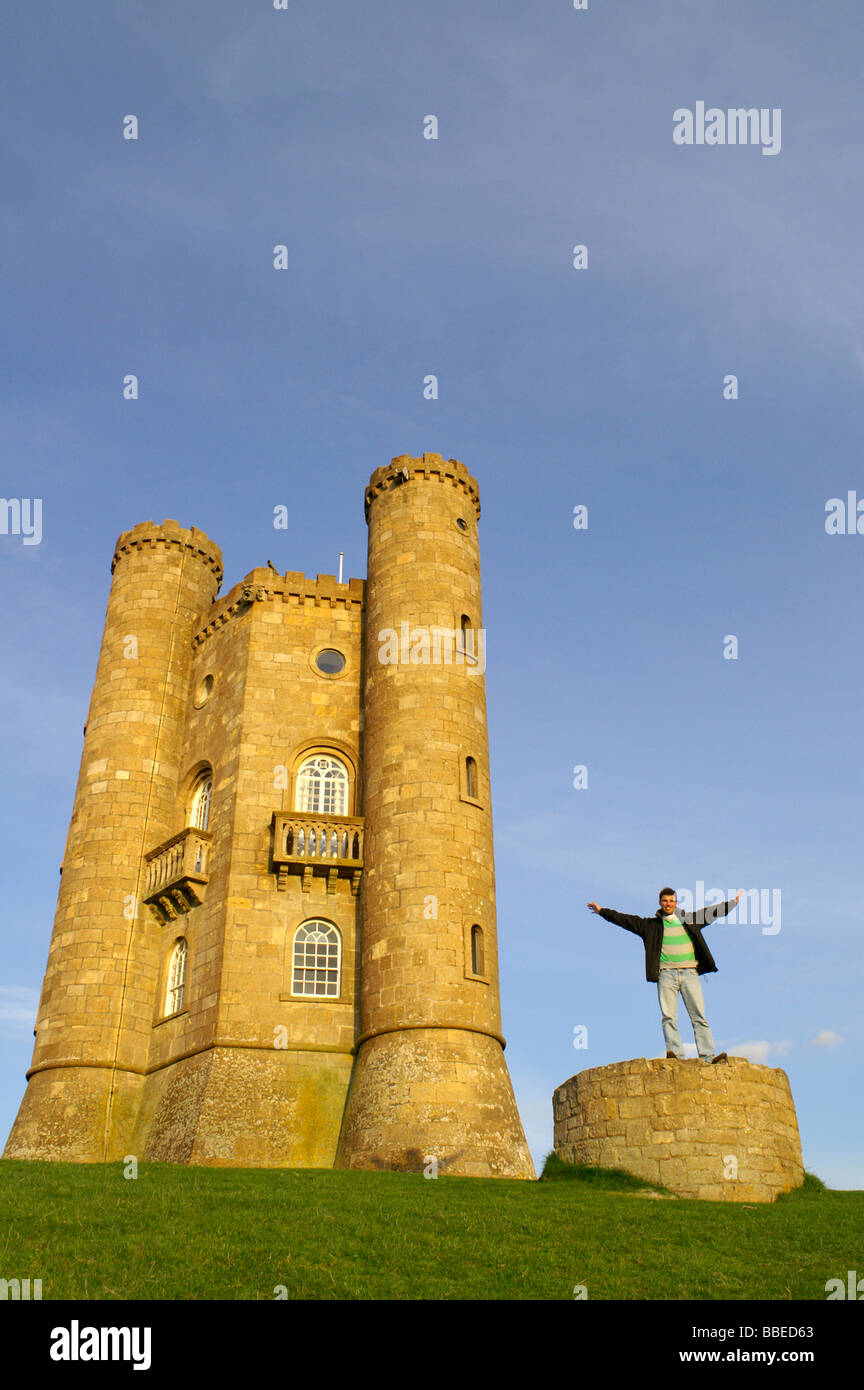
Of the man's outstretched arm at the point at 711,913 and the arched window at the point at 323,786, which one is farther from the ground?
the arched window at the point at 323,786

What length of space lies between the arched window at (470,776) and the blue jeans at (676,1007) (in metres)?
11.0

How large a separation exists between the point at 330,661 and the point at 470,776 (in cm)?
623

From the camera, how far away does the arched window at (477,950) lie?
26.1 metres

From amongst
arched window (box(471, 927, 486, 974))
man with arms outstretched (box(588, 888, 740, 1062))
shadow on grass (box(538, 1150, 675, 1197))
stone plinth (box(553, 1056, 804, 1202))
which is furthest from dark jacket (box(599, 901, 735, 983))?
arched window (box(471, 927, 486, 974))

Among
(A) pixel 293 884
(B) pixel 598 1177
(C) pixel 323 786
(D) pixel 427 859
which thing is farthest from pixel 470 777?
(B) pixel 598 1177

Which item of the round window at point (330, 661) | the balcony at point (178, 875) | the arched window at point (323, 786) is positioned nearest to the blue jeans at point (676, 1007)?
the arched window at point (323, 786)

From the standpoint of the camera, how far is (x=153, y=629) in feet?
115

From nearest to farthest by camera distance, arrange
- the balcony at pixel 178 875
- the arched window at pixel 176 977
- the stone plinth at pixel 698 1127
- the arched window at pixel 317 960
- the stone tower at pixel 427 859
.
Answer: the stone plinth at pixel 698 1127
the stone tower at pixel 427 859
the arched window at pixel 317 960
the balcony at pixel 178 875
the arched window at pixel 176 977

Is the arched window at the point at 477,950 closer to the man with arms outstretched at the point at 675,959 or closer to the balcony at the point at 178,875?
the balcony at the point at 178,875

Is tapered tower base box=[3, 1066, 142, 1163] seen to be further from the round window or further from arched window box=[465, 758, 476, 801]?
the round window

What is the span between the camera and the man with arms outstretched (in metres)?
17.7

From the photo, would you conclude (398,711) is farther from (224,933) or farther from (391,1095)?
(391,1095)

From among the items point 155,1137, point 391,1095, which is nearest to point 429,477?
point 391,1095
